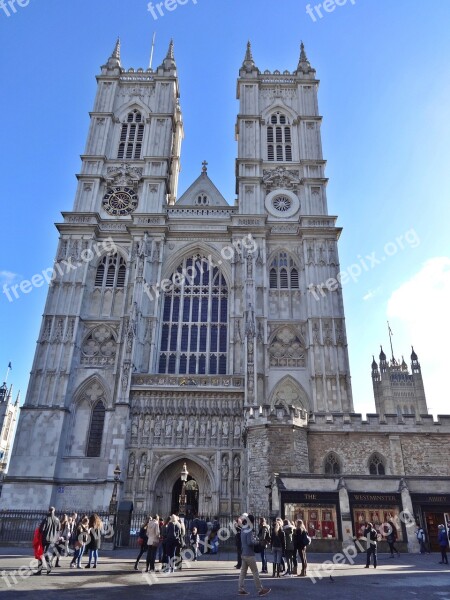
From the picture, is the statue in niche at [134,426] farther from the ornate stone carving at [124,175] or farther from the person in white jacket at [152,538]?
the ornate stone carving at [124,175]

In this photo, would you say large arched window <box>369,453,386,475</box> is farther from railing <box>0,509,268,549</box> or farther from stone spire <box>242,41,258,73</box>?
stone spire <box>242,41,258,73</box>

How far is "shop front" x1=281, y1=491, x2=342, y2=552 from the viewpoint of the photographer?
16.5 m

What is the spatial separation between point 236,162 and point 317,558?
2908 cm

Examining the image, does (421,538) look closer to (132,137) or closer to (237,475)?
(237,475)

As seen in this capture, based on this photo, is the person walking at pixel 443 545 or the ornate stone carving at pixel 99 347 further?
the ornate stone carving at pixel 99 347

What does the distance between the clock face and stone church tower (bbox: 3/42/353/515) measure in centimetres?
11

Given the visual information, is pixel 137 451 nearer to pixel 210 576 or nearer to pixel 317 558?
pixel 317 558

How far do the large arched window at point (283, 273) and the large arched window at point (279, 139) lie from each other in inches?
362

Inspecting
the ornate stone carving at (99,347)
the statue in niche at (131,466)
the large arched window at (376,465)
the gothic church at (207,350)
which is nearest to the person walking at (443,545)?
the gothic church at (207,350)

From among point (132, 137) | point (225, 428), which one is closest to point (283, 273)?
point (225, 428)

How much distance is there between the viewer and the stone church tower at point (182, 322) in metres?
25.2

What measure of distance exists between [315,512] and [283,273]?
18.5 meters

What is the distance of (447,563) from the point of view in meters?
13.9

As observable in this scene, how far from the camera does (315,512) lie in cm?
1684
